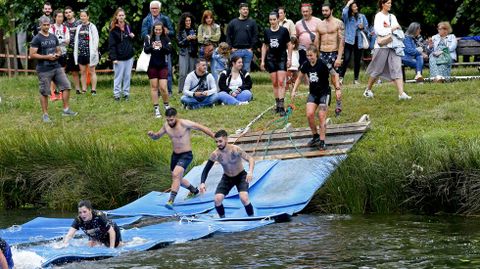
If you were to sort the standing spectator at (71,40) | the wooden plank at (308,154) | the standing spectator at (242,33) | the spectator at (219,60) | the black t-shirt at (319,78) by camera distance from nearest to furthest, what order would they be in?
the wooden plank at (308,154), the black t-shirt at (319,78), the standing spectator at (242,33), the spectator at (219,60), the standing spectator at (71,40)

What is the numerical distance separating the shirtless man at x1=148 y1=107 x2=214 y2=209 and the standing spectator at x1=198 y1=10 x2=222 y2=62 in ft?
22.4

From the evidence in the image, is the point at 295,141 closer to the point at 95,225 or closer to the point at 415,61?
the point at 95,225

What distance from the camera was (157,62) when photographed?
22641 mm

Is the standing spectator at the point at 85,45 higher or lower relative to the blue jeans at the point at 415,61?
higher

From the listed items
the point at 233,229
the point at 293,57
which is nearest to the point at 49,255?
the point at 233,229

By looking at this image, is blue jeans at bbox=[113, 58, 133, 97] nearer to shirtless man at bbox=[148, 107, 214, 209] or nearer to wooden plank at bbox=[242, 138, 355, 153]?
wooden plank at bbox=[242, 138, 355, 153]

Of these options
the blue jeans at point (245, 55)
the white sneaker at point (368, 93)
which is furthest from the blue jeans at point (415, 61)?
the blue jeans at point (245, 55)

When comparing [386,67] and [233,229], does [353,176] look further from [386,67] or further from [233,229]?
[386,67]

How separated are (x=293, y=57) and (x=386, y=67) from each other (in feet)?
10.7

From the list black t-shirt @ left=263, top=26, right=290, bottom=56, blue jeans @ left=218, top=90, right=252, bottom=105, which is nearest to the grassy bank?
blue jeans @ left=218, top=90, right=252, bottom=105

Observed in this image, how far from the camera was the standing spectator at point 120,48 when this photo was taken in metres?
24.3

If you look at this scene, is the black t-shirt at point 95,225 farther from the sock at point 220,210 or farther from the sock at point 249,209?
the sock at point 249,209

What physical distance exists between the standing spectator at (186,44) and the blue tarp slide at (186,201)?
629cm

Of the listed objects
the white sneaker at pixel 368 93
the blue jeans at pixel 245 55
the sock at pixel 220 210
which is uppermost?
the blue jeans at pixel 245 55
